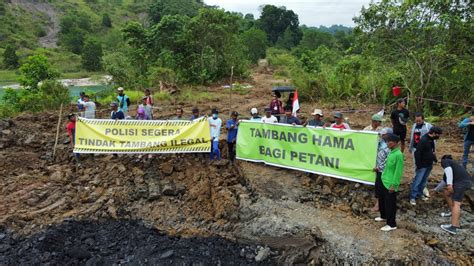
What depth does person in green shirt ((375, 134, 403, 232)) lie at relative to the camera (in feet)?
19.3

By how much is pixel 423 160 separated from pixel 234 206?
11.9 feet

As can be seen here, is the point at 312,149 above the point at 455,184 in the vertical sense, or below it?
above

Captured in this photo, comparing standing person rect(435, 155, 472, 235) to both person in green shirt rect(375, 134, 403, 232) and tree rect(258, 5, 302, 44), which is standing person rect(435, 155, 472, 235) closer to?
person in green shirt rect(375, 134, 403, 232)

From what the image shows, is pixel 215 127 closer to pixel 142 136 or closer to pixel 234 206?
pixel 142 136

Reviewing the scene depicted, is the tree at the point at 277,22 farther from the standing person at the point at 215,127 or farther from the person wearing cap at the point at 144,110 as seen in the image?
the standing person at the point at 215,127

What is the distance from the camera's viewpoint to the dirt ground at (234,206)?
5980 mm

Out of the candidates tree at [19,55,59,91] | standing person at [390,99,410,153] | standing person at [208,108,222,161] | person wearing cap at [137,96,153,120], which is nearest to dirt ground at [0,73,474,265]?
standing person at [208,108,222,161]

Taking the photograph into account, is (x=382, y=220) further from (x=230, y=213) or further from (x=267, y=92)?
(x=267, y=92)

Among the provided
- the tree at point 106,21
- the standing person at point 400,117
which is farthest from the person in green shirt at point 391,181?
the tree at point 106,21

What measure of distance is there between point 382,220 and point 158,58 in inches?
878

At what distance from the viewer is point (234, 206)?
291 inches

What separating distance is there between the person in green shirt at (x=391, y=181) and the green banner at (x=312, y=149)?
799 millimetres

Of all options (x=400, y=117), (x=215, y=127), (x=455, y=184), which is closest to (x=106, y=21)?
(x=215, y=127)

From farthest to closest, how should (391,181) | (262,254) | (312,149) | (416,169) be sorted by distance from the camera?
(312,149)
(416,169)
(262,254)
(391,181)
